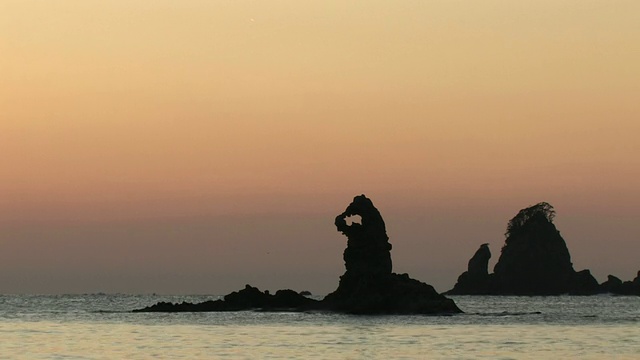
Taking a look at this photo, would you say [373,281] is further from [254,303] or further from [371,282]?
[254,303]

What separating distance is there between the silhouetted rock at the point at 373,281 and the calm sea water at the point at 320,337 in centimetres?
448

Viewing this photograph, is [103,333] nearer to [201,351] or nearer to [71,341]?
[71,341]

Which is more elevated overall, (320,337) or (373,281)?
(373,281)

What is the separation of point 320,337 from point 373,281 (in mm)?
43092

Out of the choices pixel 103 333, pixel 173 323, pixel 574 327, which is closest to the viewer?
pixel 103 333

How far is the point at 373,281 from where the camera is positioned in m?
136

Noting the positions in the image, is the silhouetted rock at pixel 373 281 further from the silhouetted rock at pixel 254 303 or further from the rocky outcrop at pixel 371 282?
the silhouetted rock at pixel 254 303

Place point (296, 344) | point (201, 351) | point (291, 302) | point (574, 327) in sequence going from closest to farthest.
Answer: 1. point (201, 351)
2. point (296, 344)
3. point (574, 327)
4. point (291, 302)

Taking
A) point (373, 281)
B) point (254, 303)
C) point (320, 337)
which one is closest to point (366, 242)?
point (373, 281)

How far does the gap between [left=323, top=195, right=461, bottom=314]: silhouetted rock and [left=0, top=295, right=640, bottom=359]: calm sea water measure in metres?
4.48

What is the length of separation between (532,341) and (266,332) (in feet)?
70.0

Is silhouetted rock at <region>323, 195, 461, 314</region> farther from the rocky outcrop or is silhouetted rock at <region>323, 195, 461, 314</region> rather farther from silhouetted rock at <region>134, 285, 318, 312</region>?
silhouetted rock at <region>134, 285, 318, 312</region>

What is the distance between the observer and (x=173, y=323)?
388 feet

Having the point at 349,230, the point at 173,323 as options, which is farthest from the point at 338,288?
the point at 173,323
